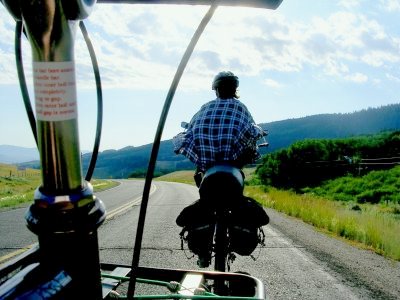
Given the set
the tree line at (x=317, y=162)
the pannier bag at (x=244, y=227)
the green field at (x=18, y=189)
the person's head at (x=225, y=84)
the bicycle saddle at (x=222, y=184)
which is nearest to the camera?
the bicycle saddle at (x=222, y=184)

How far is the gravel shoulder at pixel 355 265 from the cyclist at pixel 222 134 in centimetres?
215

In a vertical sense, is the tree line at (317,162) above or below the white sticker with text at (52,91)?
below

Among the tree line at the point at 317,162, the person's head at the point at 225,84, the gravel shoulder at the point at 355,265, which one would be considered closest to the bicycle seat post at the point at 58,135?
the person's head at the point at 225,84

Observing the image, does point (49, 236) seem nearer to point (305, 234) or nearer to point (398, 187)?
point (305, 234)

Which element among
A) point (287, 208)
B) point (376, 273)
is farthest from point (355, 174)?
point (376, 273)

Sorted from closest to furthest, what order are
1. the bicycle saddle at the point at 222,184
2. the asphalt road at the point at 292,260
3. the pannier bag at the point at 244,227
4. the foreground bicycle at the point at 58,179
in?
the foreground bicycle at the point at 58,179 < the bicycle saddle at the point at 222,184 < the pannier bag at the point at 244,227 < the asphalt road at the point at 292,260

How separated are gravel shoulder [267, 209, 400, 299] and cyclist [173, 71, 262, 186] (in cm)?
215

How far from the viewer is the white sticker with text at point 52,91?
671 millimetres

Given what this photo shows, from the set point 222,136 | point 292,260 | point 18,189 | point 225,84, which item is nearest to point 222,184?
point 222,136

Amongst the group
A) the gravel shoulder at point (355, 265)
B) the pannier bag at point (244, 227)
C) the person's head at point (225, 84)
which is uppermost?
the person's head at point (225, 84)

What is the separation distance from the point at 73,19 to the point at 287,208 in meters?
13.1

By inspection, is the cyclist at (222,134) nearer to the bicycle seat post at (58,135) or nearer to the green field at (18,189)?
the bicycle seat post at (58,135)

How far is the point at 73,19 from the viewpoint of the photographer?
69 centimetres

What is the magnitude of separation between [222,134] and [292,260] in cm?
305
